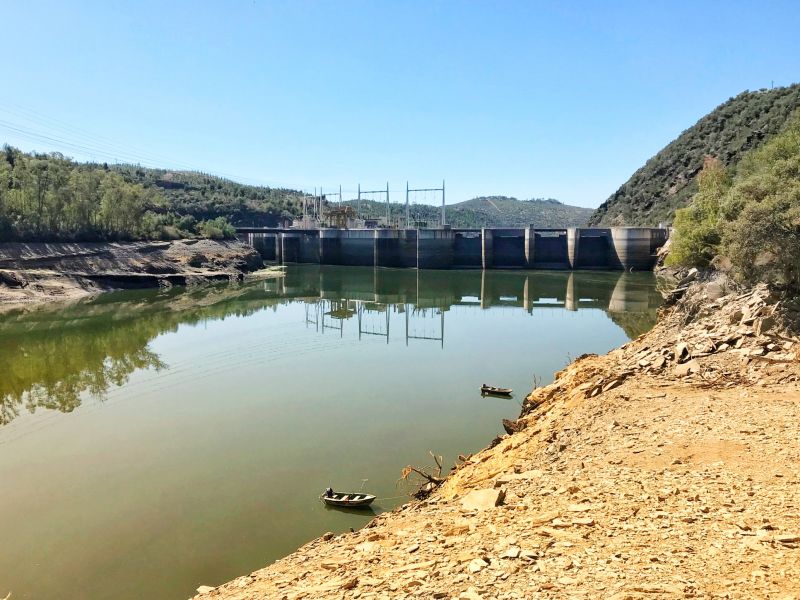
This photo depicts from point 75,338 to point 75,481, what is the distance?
15.7 metres

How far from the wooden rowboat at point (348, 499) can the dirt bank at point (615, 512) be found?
3.50 ft

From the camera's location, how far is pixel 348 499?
773 centimetres

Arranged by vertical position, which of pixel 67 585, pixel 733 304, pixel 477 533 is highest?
pixel 733 304

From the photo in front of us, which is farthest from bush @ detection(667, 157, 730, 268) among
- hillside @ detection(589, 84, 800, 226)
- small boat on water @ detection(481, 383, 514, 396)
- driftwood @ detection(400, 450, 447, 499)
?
hillside @ detection(589, 84, 800, 226)

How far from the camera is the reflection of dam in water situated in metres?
25.6

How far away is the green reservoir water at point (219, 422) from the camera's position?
698 cm

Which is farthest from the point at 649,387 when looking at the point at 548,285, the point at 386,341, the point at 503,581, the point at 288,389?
the point at 548,285

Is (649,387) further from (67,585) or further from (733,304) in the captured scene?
(67,585)

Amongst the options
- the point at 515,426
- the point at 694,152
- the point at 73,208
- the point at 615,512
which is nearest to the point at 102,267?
the point at 73,208

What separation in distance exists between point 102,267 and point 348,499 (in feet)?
124

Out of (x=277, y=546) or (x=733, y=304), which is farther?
(x=733, y=304)

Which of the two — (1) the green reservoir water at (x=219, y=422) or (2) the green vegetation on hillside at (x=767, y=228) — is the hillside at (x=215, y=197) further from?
(2) the green vegetation on hillside at (x=767, y=228)

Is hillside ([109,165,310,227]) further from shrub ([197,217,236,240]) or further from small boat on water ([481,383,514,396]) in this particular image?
small boat on water ([481,383,514,396])

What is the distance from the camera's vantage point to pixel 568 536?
14.4 feet
